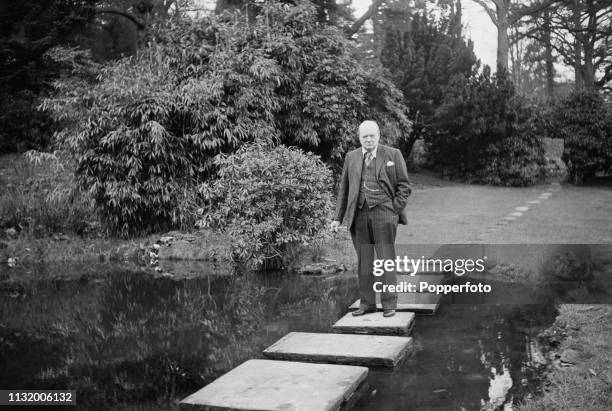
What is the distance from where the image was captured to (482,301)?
22.1 ft

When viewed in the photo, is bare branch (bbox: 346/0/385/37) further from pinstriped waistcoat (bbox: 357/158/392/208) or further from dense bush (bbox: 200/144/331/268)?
pinstriped waistcoat (bbox: 357/158/392/208)

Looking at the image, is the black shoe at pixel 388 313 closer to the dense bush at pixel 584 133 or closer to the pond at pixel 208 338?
the pond at pixel 208 338

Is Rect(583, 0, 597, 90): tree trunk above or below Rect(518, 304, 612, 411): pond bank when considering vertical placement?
above

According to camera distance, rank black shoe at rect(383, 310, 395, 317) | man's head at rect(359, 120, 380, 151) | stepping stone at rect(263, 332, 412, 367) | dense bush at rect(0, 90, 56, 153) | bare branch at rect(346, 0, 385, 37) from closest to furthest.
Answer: stepping stone at rect(263, 332, 412, 367) < man's head at rect(359, 120, 380, 151) < black shoe at rect(383, 310, 395, 317) < dense bush at rect(0, 90, 56, 153) < bare branch at rect(346, 0, 385, 37)

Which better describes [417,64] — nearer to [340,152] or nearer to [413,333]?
[340,152]

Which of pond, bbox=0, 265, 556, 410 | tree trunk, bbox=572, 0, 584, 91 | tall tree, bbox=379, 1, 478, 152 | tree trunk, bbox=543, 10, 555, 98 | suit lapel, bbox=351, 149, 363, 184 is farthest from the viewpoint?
tree trunk, bbox=543, 10, 555, 98

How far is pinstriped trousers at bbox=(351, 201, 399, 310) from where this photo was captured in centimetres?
575

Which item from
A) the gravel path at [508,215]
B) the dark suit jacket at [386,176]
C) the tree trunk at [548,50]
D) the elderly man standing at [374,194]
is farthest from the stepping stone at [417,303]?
the tree trunk at [548,50]

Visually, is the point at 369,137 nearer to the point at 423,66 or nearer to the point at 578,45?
the point at 423,66

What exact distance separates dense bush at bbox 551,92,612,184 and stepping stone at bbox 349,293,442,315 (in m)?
13.1

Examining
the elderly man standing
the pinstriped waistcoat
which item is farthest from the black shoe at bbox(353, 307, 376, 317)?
the pinstriped waistcoat

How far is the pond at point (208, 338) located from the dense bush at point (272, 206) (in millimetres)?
526

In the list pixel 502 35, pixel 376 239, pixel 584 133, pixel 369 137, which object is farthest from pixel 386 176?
pixel 502 35

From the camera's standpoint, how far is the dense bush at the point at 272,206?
8836 millimetres
